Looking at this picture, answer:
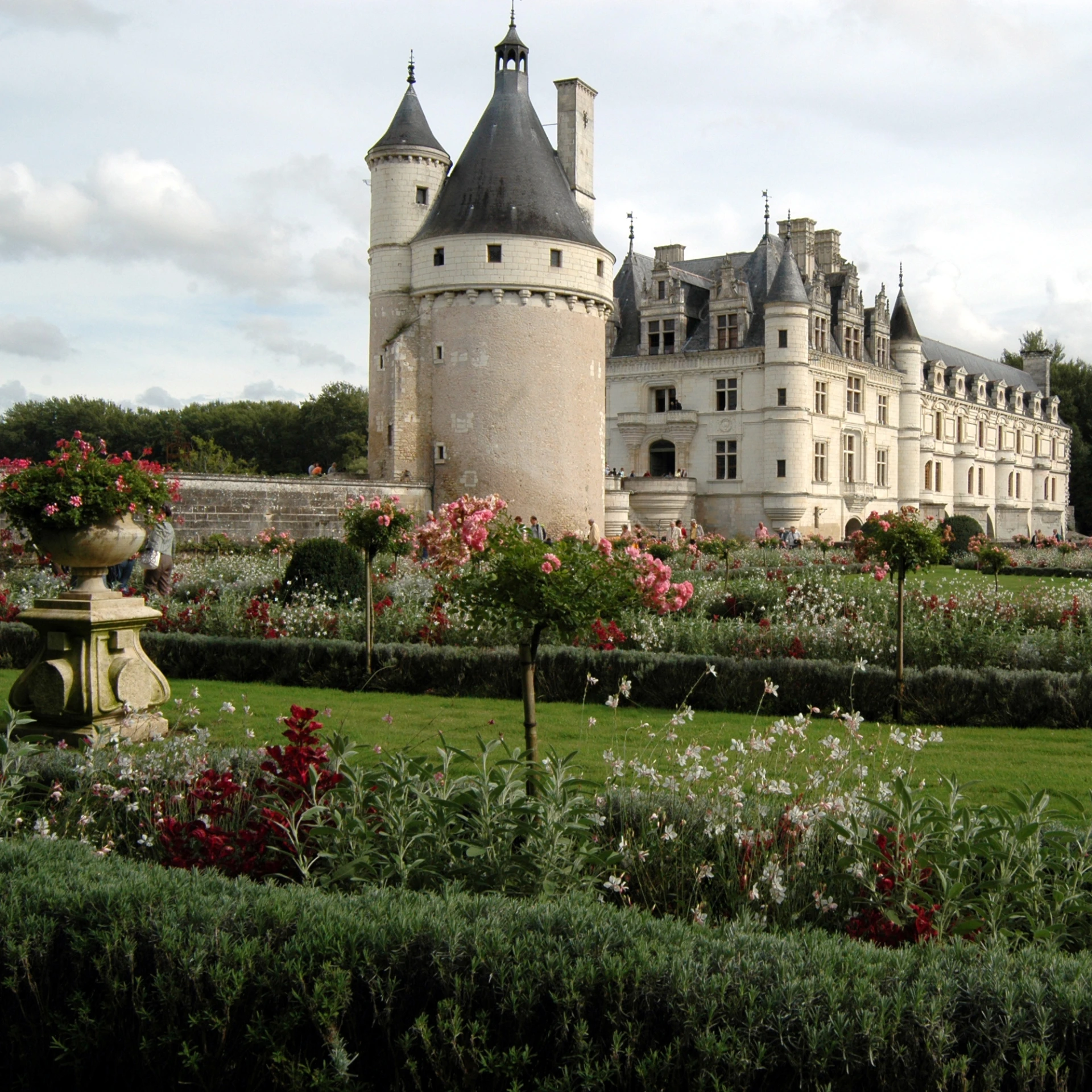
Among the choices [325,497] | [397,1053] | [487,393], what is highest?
[487,393]

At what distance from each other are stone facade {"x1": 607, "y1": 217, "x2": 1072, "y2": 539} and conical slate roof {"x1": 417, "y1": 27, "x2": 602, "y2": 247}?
8.35m

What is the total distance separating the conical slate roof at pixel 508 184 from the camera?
26.0 metres

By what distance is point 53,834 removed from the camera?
4246mm

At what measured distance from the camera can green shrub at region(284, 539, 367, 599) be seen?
512 inches

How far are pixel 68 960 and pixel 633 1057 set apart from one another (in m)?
1.58

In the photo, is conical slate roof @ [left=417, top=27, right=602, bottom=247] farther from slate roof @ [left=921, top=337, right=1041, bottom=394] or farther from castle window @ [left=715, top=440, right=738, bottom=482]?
slate roof @ [left=921, top=337, right=1041, bottom=394]

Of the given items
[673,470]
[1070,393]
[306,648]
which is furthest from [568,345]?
[1070,393]

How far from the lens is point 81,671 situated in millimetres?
6664

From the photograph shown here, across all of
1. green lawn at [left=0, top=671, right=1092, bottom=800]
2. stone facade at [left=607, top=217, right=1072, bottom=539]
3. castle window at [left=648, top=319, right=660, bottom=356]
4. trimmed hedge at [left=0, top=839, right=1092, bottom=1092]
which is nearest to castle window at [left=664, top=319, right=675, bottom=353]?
stone facade at [left=607, top=217, right=1072, bottom=539]

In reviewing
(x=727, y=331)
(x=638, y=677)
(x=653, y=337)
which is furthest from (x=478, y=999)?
(x=653, y=337)

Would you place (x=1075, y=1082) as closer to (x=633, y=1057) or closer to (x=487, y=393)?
(x=633, y=1057)

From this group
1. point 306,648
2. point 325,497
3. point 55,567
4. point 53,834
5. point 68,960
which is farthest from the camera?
point 325,497

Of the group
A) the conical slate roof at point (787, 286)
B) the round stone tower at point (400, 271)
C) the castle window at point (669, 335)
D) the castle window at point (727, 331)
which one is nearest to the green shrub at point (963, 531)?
the conical slate roof at point (787, 286)

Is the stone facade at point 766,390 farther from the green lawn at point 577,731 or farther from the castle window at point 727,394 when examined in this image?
the green lawn at point 577,731
